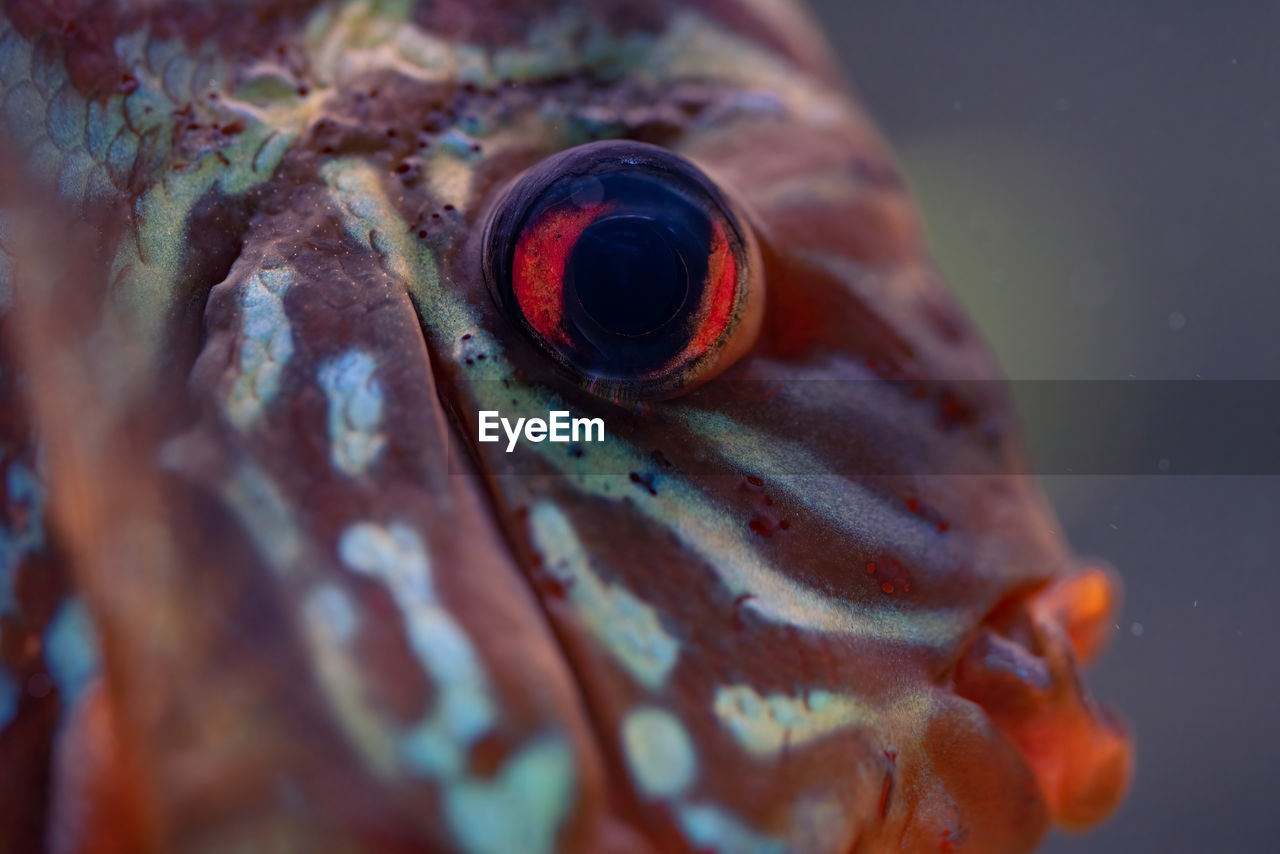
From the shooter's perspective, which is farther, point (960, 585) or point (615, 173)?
point (960, 585)

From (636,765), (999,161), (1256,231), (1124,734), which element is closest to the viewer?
(636,765)

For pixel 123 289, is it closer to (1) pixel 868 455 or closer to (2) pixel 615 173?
(2) pixel 615 173

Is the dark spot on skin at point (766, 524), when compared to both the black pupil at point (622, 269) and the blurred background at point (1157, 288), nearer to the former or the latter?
the black pupil at point (622, 269)

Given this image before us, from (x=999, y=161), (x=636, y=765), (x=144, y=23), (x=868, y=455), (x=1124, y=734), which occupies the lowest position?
(x=1124, y=734)

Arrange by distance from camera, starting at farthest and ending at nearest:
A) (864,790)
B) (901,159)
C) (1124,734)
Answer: (901,159) < (1124,734) < (864,790)

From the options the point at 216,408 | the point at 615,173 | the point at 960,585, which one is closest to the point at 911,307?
the point at 960,585

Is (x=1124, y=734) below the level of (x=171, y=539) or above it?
below
